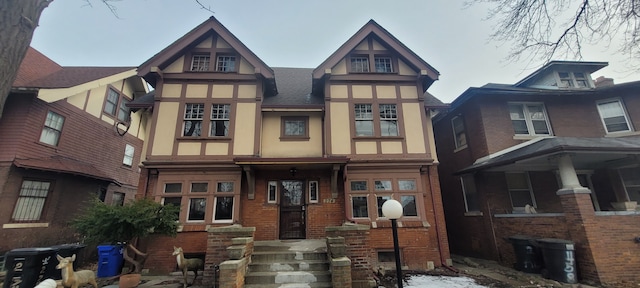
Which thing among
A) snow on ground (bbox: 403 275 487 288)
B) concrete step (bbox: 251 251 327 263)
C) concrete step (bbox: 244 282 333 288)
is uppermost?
concrete step (bbox: 251 251 327 263)

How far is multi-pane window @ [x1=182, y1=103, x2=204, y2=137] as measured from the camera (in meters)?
9.91

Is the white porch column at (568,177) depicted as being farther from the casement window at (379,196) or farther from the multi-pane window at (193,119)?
the multi-pane window at (193,119)

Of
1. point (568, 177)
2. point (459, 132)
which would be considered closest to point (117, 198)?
point (459, 132)

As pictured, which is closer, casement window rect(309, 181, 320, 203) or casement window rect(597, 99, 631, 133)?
casement window rect(309, 181, 320, 203)

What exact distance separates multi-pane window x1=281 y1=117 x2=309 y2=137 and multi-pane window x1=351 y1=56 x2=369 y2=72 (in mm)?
3024

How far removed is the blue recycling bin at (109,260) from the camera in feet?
27.1

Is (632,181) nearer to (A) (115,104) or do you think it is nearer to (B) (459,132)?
(B) (459,132)

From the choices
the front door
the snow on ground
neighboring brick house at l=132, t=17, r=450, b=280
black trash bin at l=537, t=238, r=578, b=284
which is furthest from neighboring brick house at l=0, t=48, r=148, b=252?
black trash bin at l=537, t=238, r=578, b=284

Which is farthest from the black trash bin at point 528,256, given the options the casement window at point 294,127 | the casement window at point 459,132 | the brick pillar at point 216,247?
the brick pillar at point 216,247

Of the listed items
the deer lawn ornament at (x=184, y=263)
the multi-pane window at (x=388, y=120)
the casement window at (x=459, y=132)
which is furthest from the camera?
the casement window at (x=459, y=132)

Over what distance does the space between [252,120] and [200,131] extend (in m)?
1.95

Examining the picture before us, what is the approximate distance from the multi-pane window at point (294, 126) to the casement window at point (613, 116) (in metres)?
12.8

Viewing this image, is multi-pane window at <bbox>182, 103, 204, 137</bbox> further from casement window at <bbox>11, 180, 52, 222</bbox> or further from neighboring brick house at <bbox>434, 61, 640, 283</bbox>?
neighboring brick house at <bbox>434, 61, 640, 283</bbox>

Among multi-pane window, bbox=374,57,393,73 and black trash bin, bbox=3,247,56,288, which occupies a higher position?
multi-pane window, bbox=374,57,393,73
